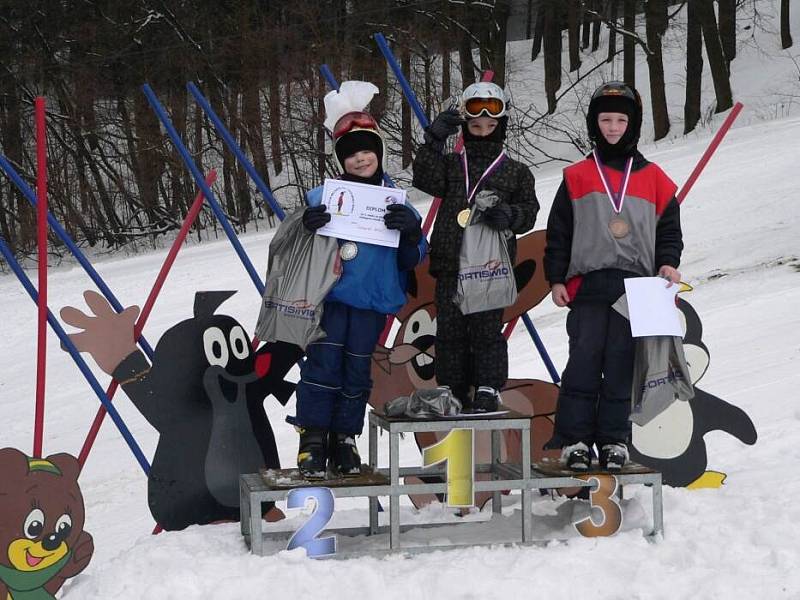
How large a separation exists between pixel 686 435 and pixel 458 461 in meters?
1.29

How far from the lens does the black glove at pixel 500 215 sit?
3.80m

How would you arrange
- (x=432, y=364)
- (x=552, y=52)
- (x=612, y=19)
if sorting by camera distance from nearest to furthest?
(x=432, y=364)
(x=612, y=19)
(x=552, y=52)

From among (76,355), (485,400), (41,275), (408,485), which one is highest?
(41,275)

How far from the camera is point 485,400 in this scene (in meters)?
3.82

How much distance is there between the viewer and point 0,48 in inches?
731

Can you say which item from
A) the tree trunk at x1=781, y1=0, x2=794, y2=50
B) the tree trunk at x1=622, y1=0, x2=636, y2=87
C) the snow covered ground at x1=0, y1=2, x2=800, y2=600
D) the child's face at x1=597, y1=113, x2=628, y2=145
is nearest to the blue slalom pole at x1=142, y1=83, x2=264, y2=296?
the snow covered ground at x1=0, y1=2, x2=800, y2=600

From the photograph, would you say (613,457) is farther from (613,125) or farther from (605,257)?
(613,125)

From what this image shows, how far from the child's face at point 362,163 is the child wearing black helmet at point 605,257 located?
74 cm

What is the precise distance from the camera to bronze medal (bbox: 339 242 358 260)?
3.66 meters

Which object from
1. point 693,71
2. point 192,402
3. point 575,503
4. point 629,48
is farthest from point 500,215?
point 629,48

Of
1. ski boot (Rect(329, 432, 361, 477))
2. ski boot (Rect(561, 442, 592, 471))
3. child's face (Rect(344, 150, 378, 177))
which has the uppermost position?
child's face (Rect(344, 150, 378, 177))

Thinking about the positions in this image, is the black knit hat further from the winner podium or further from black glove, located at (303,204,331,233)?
the winner podium

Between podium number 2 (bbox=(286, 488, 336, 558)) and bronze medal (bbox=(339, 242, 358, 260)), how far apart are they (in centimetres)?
83

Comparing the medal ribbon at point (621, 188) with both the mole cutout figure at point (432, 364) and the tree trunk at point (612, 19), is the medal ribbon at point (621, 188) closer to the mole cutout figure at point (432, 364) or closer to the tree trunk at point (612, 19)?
the mole cutout figure at point (432, 364)
